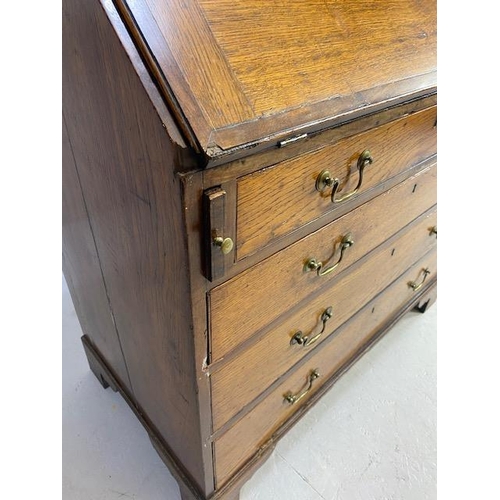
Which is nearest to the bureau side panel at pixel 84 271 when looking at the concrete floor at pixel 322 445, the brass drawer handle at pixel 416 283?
the concrete floor at pixel 322 445

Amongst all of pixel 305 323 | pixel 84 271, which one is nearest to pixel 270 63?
pixel 305 323

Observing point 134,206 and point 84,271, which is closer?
point 134,206

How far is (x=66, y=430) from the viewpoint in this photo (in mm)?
1230

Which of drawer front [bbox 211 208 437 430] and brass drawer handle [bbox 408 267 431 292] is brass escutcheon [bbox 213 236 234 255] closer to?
drawer front [bbox 211 208 437 430]

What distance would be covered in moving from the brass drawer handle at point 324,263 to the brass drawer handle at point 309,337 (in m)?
0.15

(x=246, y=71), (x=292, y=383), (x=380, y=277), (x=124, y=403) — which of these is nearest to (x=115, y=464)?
(x=124, y=403)

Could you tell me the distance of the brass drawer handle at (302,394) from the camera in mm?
1004

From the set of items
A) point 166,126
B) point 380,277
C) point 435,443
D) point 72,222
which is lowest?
point 435,443

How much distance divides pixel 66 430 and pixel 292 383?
2.40ft

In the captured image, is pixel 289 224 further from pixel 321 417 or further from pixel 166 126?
pixel 321 417

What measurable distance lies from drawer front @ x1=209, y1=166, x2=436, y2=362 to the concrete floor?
0.63 meters

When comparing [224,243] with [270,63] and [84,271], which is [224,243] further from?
[84,271]

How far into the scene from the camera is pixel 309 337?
0.93 m

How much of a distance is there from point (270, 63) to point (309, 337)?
23.4 inches
